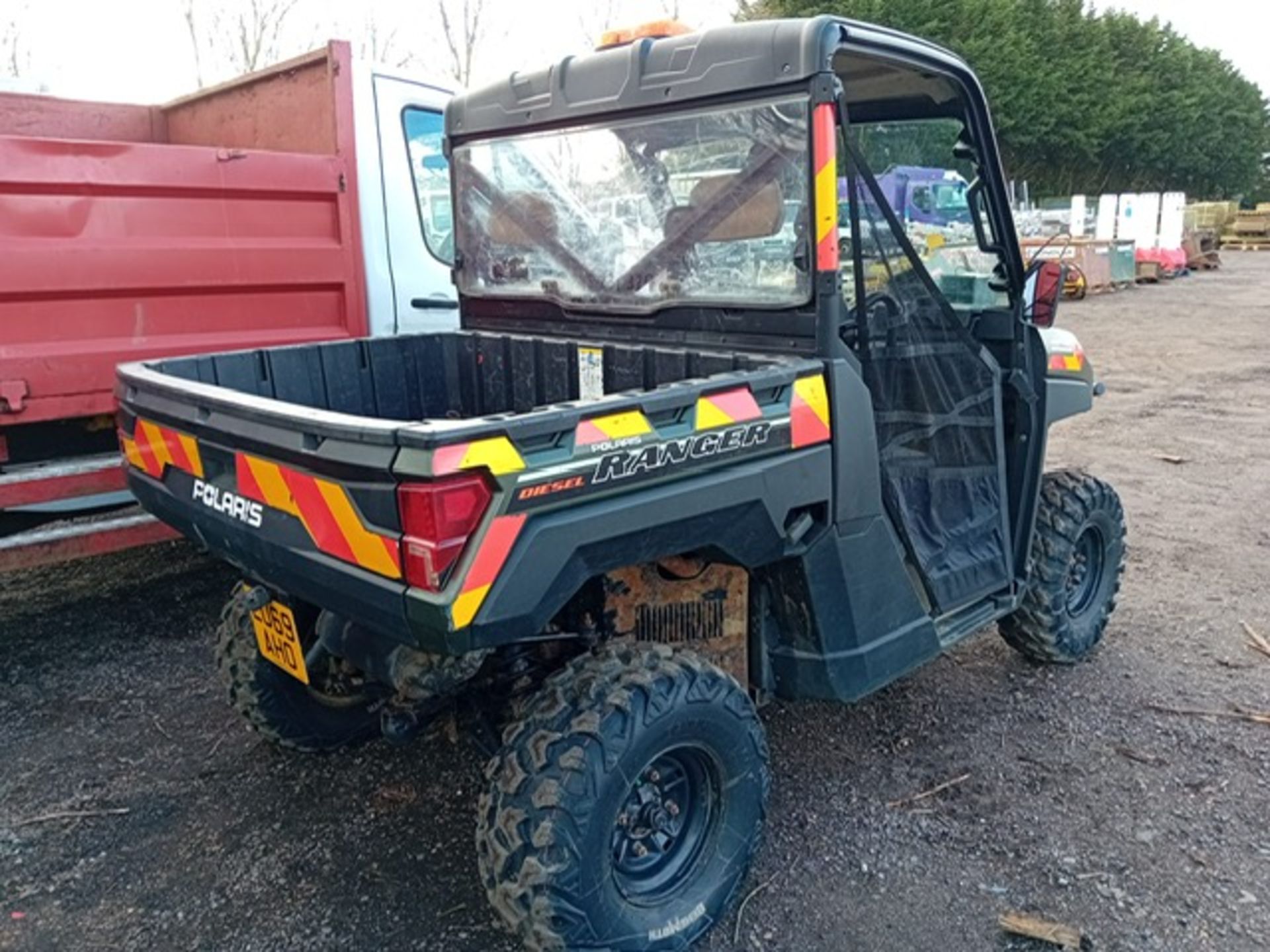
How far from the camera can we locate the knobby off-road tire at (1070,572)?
3.83 m

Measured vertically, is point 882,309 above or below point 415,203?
below

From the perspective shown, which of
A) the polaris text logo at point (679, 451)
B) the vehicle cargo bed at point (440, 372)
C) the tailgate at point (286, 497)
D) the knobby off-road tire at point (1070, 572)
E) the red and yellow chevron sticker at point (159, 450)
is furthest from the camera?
→ the knobby off-road tire at point (1070, 572)

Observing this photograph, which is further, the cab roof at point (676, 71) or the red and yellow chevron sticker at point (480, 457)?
the cab roof at point (676, 71)

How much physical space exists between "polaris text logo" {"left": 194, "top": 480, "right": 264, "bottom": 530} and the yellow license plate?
35 centimetres

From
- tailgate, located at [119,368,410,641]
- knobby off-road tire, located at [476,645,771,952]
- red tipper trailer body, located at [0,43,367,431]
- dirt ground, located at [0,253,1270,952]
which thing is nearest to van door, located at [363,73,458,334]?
red tipper trailer body, located at [0,43,367,431]

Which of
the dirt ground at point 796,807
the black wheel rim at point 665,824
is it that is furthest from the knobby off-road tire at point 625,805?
the dirt ground at point 796,807

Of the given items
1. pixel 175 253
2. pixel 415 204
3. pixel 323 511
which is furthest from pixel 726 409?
pixel 415 204

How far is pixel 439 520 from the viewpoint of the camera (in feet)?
6.48

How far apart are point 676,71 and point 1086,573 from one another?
2602 millimetres

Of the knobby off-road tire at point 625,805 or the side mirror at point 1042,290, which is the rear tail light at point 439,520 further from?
the side mirror at point 1042,290

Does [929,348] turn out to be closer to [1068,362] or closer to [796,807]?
[1068,362]

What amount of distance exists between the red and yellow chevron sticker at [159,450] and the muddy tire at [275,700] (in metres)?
0.49

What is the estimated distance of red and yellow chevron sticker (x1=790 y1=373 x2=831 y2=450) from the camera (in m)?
2.55

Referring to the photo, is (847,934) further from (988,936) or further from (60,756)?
(60,756)
